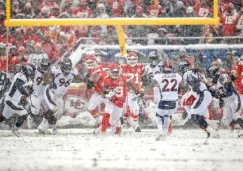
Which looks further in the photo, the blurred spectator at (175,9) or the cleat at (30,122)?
the cleat at (30,122)

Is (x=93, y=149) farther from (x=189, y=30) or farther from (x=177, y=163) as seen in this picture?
(x=189, y=30)

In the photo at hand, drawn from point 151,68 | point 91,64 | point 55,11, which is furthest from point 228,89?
point 55,11

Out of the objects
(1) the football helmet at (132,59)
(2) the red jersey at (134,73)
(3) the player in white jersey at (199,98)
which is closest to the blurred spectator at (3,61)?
(2) the red jersey at (134,73)

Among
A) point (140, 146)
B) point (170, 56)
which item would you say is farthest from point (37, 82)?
point (140, 146)

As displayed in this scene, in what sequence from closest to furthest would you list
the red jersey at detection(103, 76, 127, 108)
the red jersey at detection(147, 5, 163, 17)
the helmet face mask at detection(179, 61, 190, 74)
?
the helmet face mask at detection(179, 61, 190, 74) → the red jersey at detection(103, 76, 127, 108) → the red jersey at detection(147, 5, 163, 17)

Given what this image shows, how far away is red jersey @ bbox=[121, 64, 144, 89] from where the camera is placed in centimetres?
1739

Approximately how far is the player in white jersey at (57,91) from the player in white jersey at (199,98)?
2947mm

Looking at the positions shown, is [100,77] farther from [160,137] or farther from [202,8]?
[202,8]

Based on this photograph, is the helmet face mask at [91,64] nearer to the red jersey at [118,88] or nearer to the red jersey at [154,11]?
the red jersey at [118,88]

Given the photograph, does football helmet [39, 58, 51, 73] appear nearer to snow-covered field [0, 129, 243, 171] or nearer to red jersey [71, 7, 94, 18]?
red jersey [71, 7, 94, 18]

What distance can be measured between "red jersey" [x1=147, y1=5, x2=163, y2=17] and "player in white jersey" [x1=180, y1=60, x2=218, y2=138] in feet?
6.64

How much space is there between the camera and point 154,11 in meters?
17.5

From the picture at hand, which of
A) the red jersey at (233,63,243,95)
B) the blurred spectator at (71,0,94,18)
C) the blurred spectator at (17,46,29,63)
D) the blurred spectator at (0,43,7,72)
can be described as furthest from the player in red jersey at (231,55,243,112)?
the blurred spectator at (0,43,7,72)

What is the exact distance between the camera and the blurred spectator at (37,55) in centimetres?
1844
